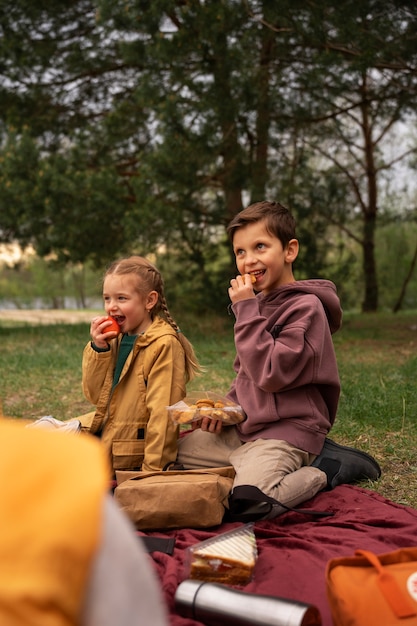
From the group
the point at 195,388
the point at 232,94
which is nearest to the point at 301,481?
the point at 195,388

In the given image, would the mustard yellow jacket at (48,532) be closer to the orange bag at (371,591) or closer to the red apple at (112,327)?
the orange bag at (371,591)

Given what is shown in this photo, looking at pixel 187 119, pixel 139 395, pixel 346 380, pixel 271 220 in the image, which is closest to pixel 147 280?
pixel 139 395

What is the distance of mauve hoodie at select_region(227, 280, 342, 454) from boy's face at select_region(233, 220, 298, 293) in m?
0.10

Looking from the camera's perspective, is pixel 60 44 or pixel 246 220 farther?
pixel 60 44

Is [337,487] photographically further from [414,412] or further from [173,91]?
[173,91]

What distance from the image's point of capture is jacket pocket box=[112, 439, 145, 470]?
3.50 meters

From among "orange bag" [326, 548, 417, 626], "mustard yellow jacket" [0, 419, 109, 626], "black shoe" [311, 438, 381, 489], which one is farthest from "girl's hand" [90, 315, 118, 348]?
"mustard yellow jacket" [0, 419, 109, 626]

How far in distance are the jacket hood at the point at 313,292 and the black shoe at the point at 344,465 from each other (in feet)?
2.32

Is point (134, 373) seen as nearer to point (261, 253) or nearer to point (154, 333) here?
point (154, 333)

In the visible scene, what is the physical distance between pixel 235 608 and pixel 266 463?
1.18m

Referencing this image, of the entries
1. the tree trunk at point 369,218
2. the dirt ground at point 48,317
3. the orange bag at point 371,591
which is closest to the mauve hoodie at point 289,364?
the orange bag at point 371,591

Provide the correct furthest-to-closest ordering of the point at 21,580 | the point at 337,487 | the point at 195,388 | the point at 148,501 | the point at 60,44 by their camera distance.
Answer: the point at 60,44 < the point at 195,388 < the point at 337,487 < the point at 148,501 < the point at 21,580

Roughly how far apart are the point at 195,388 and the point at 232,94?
4.82 m

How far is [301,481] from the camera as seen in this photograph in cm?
313
